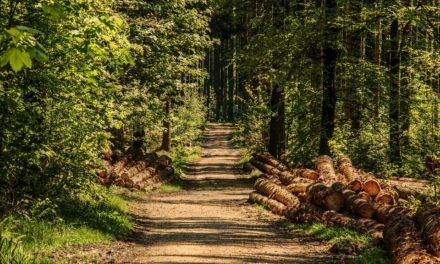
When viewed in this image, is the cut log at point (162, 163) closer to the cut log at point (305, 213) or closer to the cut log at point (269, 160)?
the cut log at point (269, 160)

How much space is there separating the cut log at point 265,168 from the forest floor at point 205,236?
2.33m

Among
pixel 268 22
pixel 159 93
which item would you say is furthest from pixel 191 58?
pixel 268 22

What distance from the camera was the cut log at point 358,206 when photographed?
12.2m

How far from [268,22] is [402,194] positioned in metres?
12.9

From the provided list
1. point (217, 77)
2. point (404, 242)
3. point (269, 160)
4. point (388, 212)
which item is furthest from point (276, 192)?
point (217, 77)

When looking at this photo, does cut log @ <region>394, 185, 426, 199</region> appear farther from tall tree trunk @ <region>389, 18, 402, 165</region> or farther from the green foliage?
the green foliage

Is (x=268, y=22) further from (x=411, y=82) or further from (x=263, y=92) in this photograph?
(x=411, y=82)

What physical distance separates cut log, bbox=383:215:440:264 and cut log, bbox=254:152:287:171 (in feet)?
44.9

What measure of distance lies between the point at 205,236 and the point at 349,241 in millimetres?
3409

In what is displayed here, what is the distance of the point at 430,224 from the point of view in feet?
27.4

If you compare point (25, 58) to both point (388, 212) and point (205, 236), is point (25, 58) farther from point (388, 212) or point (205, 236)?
point (388, 212)

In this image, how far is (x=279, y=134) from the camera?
27.4 meters

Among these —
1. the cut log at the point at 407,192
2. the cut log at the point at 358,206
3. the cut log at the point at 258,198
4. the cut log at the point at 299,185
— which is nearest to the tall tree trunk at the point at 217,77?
the cut log at the point at 258,198

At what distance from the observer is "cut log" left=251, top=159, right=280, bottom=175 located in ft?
77.9
